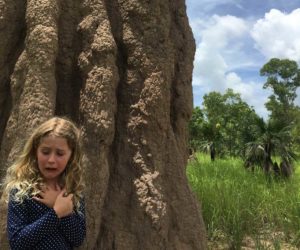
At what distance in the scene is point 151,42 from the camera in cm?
387

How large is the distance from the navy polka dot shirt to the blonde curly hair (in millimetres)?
61

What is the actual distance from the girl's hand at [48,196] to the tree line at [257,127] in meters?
11.3

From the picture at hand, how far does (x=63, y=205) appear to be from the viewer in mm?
2375

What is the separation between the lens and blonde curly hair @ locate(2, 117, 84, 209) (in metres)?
2.39

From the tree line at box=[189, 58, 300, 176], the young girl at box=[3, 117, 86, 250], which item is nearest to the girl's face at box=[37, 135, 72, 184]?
the young girl at box=[3, 117, 86, 250]

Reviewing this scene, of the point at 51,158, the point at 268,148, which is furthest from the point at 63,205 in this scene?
the point at 268,148

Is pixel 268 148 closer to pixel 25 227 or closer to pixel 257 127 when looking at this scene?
pixel 257 127

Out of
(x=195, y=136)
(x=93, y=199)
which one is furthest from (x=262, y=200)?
(x=195, y=136)

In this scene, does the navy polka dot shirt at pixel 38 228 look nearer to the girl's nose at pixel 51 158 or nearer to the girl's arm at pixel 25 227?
the girl's arm at pixel 25 227

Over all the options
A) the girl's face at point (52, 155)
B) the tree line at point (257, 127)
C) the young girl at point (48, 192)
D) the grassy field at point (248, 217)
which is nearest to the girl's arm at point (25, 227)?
the young girl at point (48, 192)

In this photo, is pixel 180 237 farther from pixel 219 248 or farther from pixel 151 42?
pixel 219 248

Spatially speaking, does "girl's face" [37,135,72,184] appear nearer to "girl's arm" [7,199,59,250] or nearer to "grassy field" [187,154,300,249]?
"girl's arm" [7,199,59,250]

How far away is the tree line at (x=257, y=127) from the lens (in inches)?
565

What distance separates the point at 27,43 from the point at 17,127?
58 cm
